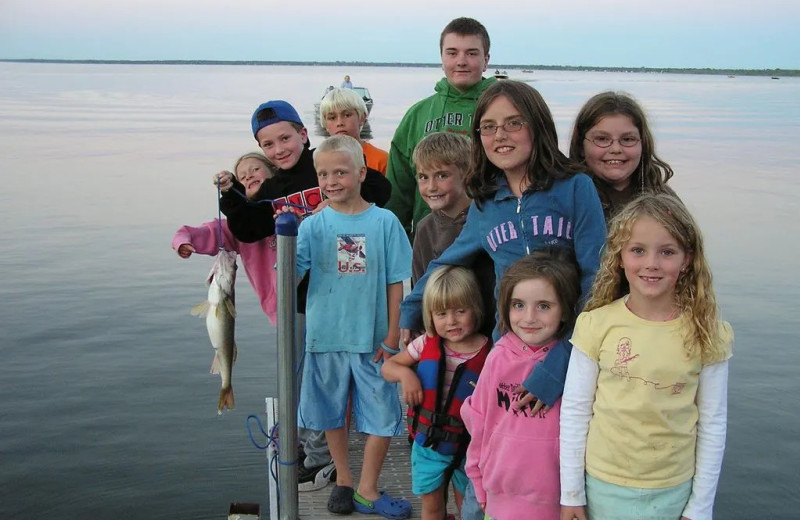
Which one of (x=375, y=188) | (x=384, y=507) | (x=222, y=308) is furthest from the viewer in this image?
(x=375, y=188)

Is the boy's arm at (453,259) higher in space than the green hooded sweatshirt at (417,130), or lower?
lower

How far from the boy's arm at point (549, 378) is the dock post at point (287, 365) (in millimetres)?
1257

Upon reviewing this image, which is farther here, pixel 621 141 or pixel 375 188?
pixel 375 188

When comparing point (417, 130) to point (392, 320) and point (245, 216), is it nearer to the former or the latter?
point (245, 216)

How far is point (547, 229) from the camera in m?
3.20

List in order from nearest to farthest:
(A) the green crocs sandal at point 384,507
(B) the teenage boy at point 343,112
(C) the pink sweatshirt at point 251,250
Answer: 1. (A) the green crocs sandal at point 384,507
2. (C) the pink sweatshirt at point 251,250
3. (B) the teenage boy at point 343,112

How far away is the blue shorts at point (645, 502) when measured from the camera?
2738mm

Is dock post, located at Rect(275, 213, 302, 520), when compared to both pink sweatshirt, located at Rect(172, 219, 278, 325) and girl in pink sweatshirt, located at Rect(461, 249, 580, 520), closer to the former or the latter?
pink sweatshirt, located at Rect(172, 219, 278, 325)

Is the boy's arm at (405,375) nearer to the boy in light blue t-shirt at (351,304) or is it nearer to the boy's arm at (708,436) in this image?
the boy in light blue t-shirt at (351,304)

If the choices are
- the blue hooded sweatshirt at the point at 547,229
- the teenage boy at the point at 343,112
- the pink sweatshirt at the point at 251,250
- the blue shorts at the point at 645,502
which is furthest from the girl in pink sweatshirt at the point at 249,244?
the blue shorts at the point at 645,502

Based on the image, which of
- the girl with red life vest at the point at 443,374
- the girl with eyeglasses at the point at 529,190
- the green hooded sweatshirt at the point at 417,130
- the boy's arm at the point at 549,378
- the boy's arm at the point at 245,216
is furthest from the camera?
the green hooded sweatshirt at the point at 417,130

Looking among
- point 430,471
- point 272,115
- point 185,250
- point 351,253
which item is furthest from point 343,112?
point 430,471

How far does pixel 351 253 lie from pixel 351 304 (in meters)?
0.26

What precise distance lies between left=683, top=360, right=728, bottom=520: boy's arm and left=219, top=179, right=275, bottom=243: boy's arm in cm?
248
